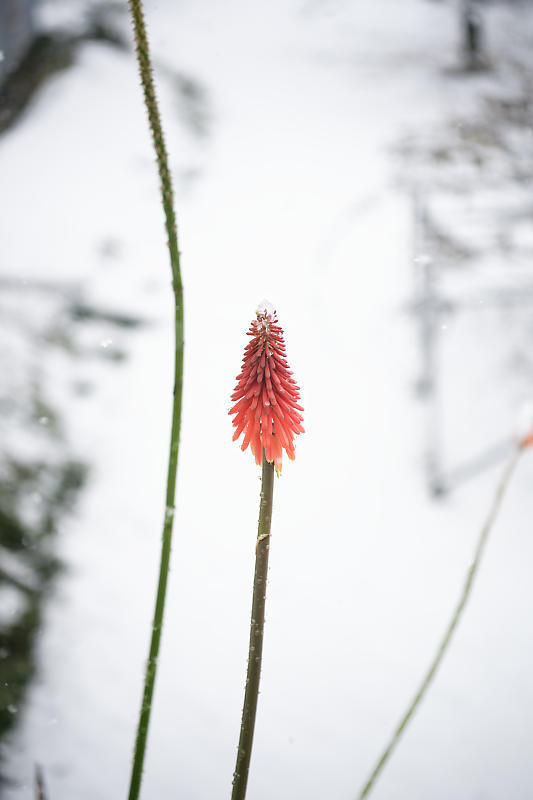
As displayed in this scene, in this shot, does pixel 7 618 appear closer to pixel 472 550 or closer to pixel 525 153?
pixel 472 550

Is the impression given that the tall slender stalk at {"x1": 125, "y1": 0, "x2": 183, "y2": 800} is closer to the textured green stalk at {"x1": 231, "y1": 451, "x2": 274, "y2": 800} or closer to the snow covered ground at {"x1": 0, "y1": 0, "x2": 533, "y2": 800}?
the textured green stalk at {"x1": 231, "y1": 451, "x2": 274, "y2": 800}

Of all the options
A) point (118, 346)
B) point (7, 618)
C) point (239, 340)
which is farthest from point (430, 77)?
point (7, 618)

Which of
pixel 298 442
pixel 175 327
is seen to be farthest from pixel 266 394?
pixel 298 442

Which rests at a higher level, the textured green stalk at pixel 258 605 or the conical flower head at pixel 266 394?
the conical flower head at pixel 266 394

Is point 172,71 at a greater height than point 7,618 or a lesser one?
greater

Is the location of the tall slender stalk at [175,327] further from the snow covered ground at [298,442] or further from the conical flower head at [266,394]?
the snow covered ground at [298,442]

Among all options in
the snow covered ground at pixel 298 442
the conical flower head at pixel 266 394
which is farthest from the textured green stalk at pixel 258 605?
the snow covered ground at pixel 298 442

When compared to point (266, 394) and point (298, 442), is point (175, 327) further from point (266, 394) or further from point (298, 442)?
point (298, 442)
